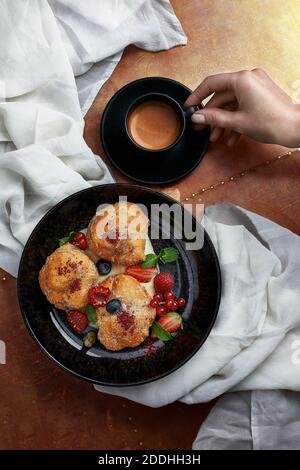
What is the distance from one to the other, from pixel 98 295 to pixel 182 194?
286 millimetres

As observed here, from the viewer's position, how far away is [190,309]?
1.07 metres

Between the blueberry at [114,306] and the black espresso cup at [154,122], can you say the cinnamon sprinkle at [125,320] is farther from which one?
the black espresso cup at [154,122]

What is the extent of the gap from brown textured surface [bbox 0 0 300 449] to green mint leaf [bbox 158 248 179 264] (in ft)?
0.46

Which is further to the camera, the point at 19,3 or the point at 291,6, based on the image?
the point at 291,6

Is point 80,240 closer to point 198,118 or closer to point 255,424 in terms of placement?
point 198,118

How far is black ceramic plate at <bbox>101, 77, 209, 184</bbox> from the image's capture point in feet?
3.55

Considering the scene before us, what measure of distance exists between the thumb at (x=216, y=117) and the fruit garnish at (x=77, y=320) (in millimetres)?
439

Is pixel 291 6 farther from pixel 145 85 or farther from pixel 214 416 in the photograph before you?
pixel 214 416

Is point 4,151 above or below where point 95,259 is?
above

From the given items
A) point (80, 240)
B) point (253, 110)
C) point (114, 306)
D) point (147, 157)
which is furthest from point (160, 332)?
point (253, 110)

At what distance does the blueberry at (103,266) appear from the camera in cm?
105

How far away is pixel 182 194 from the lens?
1.13 meters

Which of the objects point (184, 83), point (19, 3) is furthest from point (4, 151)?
point (184, 83)
